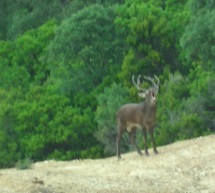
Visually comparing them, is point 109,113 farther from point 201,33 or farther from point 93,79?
point 201,33

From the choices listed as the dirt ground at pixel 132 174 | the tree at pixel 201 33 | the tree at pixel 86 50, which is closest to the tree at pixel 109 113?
the tree at pixel 86 50

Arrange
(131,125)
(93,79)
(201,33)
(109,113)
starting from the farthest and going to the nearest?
1. (93,79)
2. (109,113)
3. (201,33)
4. (131,125)

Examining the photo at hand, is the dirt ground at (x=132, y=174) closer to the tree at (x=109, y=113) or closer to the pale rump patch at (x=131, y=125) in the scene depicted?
the pale rump patch at (x=131, y=125)

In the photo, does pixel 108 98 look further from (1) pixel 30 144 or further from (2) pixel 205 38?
(2) pixel 205 38

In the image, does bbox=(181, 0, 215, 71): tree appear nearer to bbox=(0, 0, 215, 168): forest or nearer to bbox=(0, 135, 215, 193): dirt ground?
bbox=(0, 135, 215, 193): dirt ground

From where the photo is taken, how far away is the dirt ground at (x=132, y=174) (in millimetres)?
18078

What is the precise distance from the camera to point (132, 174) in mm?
20422

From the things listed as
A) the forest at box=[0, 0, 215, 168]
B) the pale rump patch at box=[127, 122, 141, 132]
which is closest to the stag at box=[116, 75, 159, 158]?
the pale rump patch at box=[127, 122, 141, 132]

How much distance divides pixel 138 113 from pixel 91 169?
2.34 meters

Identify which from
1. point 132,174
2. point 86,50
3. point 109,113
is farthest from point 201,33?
point 86,50

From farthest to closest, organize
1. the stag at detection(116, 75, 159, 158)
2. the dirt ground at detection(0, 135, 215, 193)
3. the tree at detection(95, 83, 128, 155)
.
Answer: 1. the tree at detection(95, 83, 128, 155)
2. the stag at detection(116, 75, 159, 158)
3. the dirt ground at detection(0, 135, 215, 193)

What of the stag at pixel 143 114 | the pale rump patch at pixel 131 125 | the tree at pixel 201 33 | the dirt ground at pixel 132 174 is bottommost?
the dirt ground at pixel 132 174

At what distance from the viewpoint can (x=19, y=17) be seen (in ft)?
218

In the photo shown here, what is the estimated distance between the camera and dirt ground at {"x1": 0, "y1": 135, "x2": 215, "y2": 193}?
1808 centimetres
